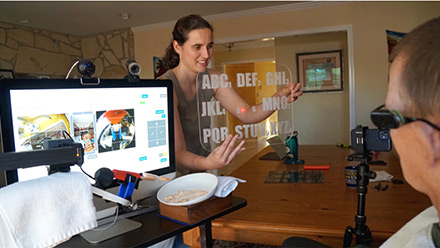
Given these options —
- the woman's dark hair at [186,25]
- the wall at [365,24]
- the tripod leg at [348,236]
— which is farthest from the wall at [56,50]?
the tripod leg at [348,236]

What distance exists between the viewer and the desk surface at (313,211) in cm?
123

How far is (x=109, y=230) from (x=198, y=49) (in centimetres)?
88

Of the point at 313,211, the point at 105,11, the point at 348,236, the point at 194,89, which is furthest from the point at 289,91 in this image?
the point at 105,11

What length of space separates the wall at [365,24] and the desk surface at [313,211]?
2.64 meters

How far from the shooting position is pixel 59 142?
0.78 metres

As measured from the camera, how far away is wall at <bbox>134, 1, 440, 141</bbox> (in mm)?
4062

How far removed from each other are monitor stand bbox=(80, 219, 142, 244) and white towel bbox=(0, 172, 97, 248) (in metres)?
0.12

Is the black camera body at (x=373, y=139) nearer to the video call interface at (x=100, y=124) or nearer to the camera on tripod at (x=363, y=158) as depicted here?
the camera on tripod at (x=363, y=158)

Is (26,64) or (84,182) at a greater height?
(26,64)

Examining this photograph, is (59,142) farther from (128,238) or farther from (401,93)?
(401,93)

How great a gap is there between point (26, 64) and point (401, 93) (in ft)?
19.0

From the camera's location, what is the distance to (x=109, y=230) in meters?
0.88

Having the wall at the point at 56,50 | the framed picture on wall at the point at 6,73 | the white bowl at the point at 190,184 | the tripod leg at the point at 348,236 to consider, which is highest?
the wall at the point at 56,50

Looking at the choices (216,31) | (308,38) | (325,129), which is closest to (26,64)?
(216,31)
